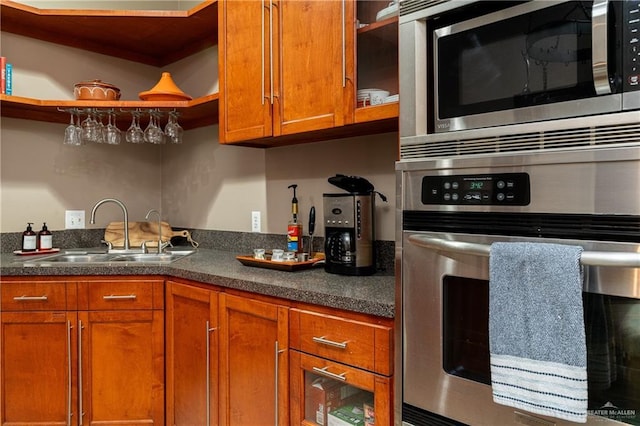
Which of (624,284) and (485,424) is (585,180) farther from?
(485,424)

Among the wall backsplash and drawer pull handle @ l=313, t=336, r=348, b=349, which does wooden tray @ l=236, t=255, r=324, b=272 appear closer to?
the wall backsplash

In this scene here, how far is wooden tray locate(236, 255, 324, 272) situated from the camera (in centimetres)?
177

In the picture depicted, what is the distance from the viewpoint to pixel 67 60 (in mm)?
2588

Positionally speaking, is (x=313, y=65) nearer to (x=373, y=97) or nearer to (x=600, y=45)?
(x=373, y=97)

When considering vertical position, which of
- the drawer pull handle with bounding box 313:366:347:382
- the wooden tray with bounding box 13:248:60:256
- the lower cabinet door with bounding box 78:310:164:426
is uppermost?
the wooden tray with bounding box 13:248:60:256

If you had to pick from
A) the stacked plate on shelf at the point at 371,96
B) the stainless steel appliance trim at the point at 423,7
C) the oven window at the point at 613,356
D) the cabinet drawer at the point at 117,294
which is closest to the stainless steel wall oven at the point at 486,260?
the oven window at the point at 613,356

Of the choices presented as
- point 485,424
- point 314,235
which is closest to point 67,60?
point 314,235

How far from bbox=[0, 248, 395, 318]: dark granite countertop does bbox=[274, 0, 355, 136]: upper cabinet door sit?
1.95 ft

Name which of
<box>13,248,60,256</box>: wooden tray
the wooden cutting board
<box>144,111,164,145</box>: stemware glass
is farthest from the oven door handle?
<box>13,248,60,256</box>: wooden tray

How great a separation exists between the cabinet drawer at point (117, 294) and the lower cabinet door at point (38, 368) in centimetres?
10

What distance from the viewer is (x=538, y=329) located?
88 cm

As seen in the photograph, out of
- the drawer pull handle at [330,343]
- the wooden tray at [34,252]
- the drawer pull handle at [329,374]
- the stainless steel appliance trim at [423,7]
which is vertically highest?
the stainless steel appliance trim at [423,7]

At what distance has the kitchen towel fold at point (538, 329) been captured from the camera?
834 millimetres

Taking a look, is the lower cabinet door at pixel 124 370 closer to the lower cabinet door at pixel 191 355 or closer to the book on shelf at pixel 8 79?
the lower cabinet door at pixel 191 355
